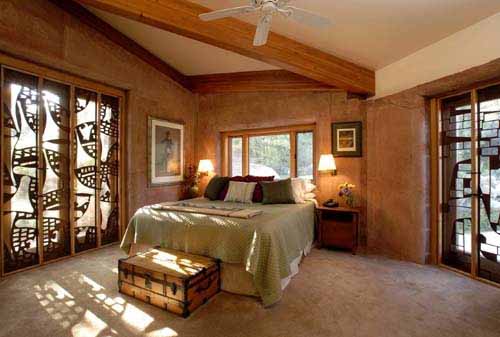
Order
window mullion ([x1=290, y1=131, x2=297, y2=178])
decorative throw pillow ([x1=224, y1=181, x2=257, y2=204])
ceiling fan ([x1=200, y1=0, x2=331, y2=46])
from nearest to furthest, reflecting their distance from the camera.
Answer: ceiling fan ([x1=200, y1=0, x2=331, y2=46]) < decorative throw pillow ([x1=224, y1=181, x2=257, y2=204]) < window mullion ([x1=290, y1=131, x2=297, y2=178])

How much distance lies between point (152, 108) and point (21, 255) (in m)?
2.69

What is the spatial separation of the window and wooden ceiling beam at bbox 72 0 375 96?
110 centimetres

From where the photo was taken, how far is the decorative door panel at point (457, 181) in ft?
9.60

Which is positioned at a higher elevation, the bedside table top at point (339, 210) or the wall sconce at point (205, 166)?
the wall sconce at point (205, 166)

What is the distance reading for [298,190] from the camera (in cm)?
384

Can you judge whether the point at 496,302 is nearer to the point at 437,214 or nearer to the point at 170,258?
the point at 437,214

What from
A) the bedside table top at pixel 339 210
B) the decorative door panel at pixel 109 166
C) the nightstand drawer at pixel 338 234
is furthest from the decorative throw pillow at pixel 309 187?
the decorative door panel at pixel 109 166

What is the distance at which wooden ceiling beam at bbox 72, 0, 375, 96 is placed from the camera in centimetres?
255

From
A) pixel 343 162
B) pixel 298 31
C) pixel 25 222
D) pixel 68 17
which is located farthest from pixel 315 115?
pixel 25 222

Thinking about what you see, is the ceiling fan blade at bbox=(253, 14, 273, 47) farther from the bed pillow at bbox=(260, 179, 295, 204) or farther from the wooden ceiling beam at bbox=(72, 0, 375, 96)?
the bed pillow at bbox=(260, 179, 295, 204)

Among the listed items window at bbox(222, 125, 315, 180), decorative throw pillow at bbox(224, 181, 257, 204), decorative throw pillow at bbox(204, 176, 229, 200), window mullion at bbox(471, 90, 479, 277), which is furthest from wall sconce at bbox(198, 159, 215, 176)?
window mullion at bbox(471, 90, 479, 277)

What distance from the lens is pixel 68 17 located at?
3311 millimetres

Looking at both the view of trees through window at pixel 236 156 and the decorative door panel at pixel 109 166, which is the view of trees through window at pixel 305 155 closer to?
the view of trees through window at pixel 236 156

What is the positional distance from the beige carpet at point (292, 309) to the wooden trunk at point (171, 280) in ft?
0.24
